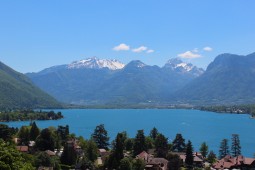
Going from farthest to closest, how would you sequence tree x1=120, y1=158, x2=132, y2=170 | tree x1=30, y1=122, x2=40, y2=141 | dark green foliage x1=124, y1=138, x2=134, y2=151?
tree x1=30, y1=122, x2=40, y2=141 → dark green foliage x1=124, y1=138, x2=134, y2=151 → tree x1=120, y1=158, x2=132, y2=170

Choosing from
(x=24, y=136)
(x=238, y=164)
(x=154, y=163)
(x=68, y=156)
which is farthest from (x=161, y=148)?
(x=24, y=136)

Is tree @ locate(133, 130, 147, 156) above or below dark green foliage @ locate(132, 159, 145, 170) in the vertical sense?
above

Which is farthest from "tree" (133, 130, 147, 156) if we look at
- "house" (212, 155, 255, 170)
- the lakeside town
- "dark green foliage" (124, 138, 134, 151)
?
"house" (212, 155, 255, 170)

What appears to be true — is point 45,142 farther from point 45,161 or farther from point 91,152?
point 45,161

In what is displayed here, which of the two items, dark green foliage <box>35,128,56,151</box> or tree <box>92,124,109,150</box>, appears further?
tree <box>92,124,109,150</box>

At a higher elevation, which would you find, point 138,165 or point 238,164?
point 138,165

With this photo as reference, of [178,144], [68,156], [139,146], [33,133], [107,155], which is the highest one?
[33,133]

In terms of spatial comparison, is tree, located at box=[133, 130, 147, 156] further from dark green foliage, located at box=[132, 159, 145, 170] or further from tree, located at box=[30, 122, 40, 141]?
tree, located at box=[30, 122, 40, 141]

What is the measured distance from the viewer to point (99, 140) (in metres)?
85.9

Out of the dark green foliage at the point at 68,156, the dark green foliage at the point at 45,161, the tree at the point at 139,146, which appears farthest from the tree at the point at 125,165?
the tree at the point at 139,146

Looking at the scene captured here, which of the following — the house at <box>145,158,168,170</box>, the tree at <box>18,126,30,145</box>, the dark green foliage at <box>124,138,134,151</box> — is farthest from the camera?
the dark green foliage at <box>124,138,134,151</box>

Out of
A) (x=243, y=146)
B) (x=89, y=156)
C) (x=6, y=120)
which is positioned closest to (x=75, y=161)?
(x=89, y=156)

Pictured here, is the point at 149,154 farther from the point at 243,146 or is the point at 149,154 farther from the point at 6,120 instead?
the point at 6,120

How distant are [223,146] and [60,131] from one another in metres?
34.4
